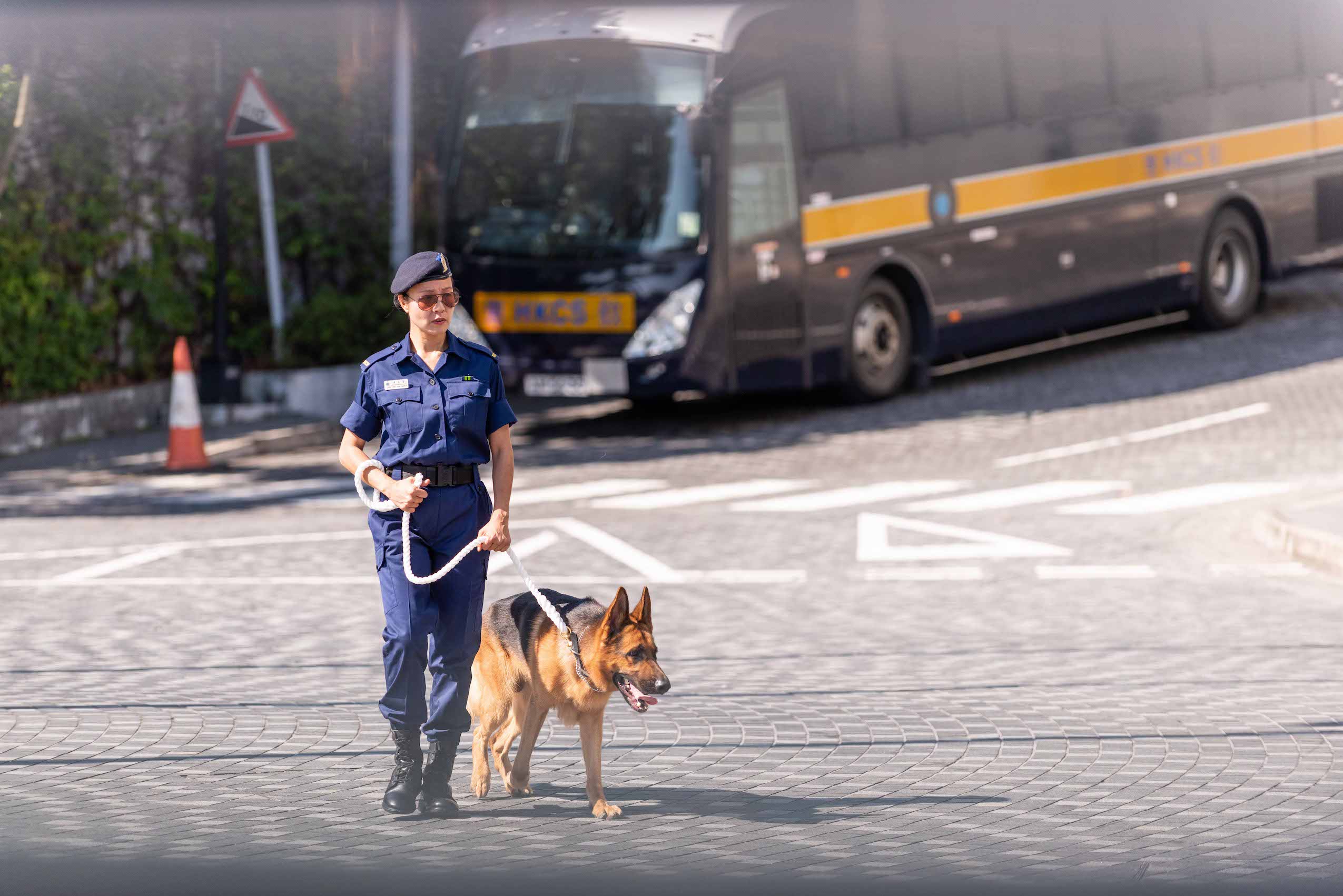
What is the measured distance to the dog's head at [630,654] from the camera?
21.0 ft

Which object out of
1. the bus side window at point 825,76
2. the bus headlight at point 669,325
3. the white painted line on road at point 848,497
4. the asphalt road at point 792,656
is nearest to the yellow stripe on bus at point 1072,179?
the bus side window at point 825,76

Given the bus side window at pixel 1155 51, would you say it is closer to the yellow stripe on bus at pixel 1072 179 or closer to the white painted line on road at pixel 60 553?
the yellow stripe on bus at pixel 1072 179

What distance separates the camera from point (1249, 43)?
73.4 ft

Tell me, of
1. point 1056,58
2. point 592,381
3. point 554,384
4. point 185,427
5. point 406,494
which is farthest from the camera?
point 1056,58

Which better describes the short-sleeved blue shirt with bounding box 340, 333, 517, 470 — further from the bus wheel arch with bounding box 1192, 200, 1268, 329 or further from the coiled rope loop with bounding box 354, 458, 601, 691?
the bus wheel arch with bounding box 1192, 200, 1268, 329

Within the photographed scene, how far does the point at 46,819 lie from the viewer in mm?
6590

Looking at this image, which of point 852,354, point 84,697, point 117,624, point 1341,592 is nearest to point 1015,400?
point 852,354

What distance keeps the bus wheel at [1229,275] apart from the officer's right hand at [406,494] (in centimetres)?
1695

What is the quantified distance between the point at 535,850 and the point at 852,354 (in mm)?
13225

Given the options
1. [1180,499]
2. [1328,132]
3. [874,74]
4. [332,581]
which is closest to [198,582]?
[332,581]

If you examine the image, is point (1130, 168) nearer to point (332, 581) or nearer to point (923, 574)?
point (923, 574)

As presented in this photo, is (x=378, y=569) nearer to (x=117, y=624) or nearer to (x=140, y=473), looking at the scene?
(x=117, y=624)

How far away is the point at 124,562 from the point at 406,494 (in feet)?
21.3

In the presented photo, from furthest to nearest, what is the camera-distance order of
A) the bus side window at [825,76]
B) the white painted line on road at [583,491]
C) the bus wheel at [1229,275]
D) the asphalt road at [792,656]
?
the bus wheel at [1229,275] < the bus side window at [825,76] < the white painted line on road at [583,491] < the asphalt road at [792,656]
